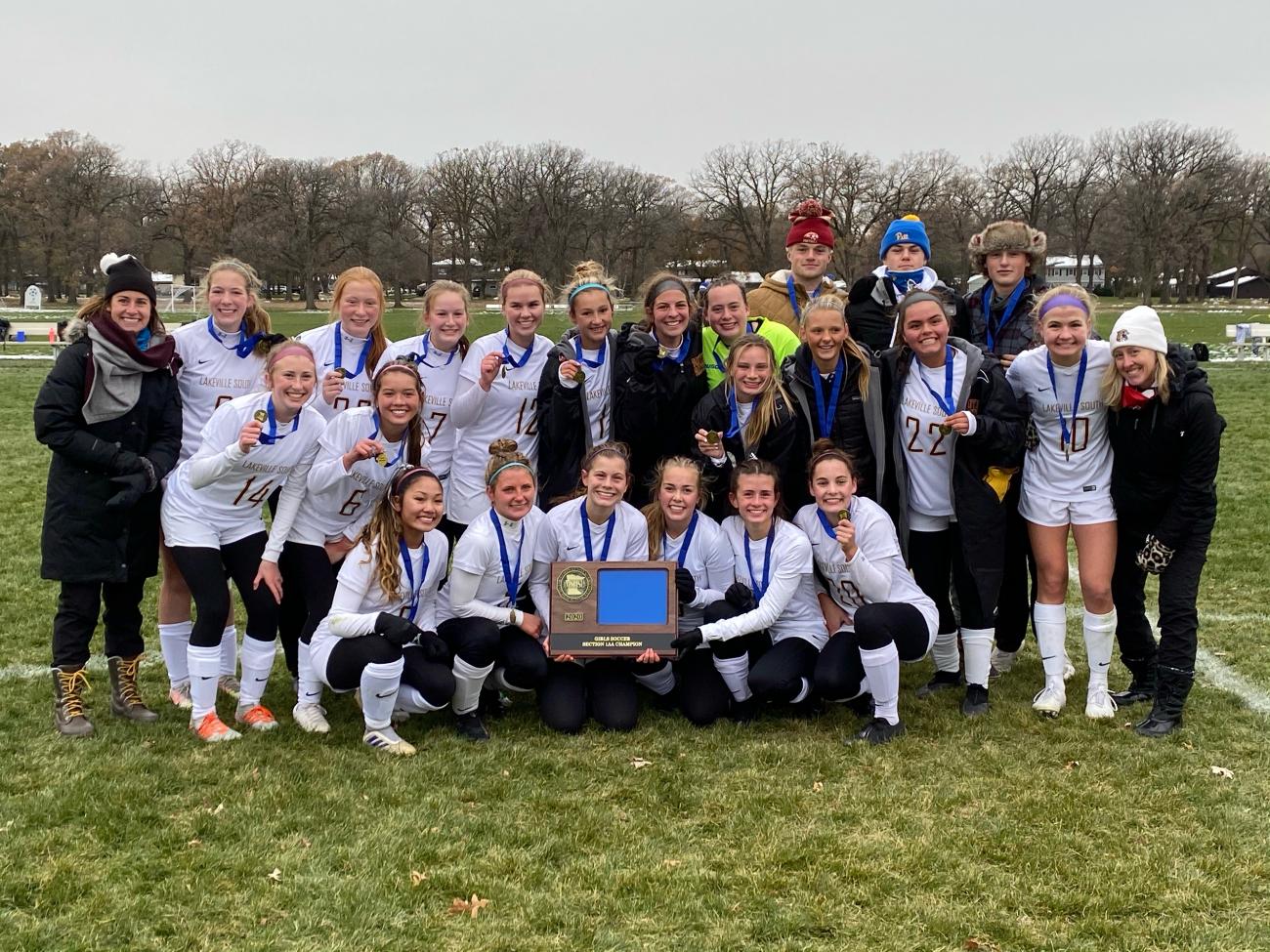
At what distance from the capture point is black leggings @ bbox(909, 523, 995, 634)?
5035 millimetres

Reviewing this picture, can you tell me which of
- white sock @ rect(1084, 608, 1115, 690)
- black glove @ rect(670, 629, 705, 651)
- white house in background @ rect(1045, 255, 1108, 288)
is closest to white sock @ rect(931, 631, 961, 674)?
white sock @ rect(1084, 608, 1115, 690)

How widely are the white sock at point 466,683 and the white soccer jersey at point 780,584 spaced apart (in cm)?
106

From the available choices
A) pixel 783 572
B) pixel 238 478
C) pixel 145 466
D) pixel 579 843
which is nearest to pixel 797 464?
pixel 783 572

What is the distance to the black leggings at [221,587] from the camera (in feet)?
15.0

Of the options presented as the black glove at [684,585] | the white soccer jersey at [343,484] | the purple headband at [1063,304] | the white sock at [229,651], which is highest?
the purple headband at [1063,304]

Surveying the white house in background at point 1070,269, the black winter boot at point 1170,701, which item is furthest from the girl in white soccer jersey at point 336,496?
the white house in background at point 1070,269

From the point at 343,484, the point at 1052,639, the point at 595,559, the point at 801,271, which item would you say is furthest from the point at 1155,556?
the point at 343,484

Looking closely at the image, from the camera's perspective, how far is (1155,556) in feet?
15.5

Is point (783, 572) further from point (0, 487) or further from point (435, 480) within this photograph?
point (0, 487)

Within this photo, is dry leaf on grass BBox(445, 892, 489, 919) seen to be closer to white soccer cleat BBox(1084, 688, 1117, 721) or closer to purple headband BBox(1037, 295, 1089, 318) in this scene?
white soccer cleat BBox(1084, 688, 1117, 721)

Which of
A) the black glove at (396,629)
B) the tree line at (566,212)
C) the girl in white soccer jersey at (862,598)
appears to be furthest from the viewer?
the tree line at (566,212)

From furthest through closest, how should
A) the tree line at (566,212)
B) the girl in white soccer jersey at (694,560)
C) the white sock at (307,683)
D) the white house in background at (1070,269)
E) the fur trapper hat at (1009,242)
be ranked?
1. the white house in background at (1070,269)
2. the tree line at (566,212)
3. the fur trapper hat at (1009,242)
4. the girl in white soccer jersey at (694,560)
5. the white sock at (307,683)

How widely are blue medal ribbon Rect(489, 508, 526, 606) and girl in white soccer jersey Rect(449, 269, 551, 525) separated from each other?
58 cm

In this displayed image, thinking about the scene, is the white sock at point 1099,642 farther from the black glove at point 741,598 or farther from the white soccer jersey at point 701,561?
the white soccer jersey at point 701,561
